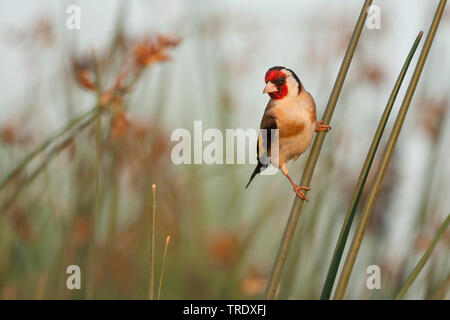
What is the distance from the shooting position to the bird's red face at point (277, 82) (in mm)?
1011

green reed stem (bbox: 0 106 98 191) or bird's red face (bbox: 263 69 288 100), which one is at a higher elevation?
bird's red face (bbox: 263 69 288 100)

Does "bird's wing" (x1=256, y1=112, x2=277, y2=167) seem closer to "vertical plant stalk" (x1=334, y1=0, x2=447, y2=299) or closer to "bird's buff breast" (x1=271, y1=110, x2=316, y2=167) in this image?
"bird's buff breast" (x1=271, y1=110, x2=316, y2=167)

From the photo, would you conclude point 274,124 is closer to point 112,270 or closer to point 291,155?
point 291,155

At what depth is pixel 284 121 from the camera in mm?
954

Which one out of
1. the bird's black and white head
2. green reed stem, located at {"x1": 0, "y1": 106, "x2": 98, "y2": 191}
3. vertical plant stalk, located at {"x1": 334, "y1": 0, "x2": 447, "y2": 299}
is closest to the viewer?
vertical plant stalk, located at {"x1": 334, "y1": 0, "x2": 447, "y2": 299}

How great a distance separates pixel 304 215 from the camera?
1486 mm

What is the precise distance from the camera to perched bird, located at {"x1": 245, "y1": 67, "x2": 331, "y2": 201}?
93 cm

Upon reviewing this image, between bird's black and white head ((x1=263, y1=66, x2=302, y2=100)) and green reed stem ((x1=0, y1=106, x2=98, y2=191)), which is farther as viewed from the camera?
bird's black and white head ((x1=263, y1=66, x2=302, y2=100))

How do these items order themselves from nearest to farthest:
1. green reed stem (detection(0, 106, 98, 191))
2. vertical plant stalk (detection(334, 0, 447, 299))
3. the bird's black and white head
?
1. vertical plant stalk (detection(334, 0, 447, 299))
2. green reed stem (detection(0, 106, 98, 191))
3. the bird's black and white head

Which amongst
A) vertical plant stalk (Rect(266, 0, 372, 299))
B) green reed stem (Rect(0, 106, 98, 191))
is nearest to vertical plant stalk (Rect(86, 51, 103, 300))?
green reed stem (Rect(0, 106, 98, 191))

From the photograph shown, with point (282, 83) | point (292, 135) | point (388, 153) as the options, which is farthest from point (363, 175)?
point (282, 83)

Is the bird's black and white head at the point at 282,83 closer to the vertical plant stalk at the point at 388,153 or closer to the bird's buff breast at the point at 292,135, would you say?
the bird's buff breast at the point at 292,135

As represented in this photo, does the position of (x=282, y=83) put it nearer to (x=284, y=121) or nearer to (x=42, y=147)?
(x=284, y=121)
